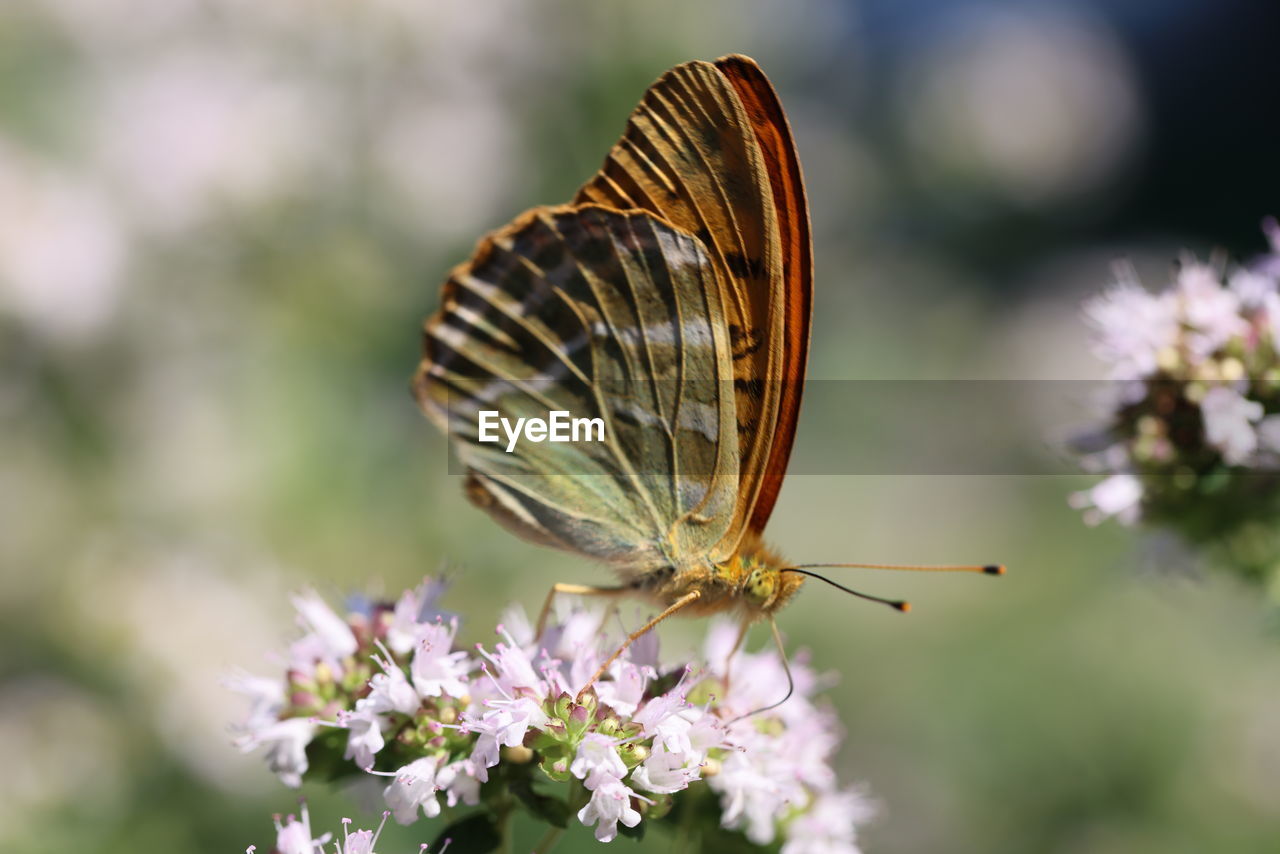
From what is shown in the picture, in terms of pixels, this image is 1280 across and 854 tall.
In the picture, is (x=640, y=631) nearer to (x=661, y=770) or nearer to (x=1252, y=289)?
(x=661, y=770)

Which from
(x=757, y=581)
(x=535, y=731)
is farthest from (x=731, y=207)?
(x=535, y=731)

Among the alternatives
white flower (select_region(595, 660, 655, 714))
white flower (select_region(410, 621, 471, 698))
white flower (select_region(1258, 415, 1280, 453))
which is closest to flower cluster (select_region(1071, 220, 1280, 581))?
white flower (select_region(1258, 415, 1280, 453))

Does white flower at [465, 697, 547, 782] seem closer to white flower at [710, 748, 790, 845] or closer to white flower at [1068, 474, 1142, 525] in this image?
white flower at [710, 748, 790, 845]

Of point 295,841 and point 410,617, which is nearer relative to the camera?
point 295,841

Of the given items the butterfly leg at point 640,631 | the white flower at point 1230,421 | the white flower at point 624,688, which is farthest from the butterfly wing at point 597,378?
the white flower at point 1230,421

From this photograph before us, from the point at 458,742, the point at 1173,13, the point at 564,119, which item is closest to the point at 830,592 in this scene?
the point at 564,119

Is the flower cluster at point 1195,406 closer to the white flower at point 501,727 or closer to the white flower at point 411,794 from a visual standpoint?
the white flower at point 501,727
